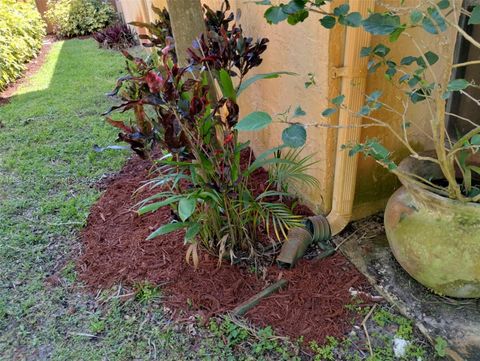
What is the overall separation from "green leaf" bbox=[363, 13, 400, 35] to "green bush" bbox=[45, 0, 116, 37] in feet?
33.8

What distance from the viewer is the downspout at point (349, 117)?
184cm

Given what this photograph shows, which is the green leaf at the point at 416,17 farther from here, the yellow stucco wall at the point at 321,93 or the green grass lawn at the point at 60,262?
the green grass lawn at the point at 60,262

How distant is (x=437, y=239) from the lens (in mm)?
1721

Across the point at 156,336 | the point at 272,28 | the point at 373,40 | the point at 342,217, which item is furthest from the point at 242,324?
→ the point at 272,28

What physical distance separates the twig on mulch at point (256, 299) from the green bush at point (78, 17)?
10043 millimetres

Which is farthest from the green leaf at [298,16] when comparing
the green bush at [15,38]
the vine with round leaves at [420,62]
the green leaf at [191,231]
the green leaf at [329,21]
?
the green bush at [15,38]

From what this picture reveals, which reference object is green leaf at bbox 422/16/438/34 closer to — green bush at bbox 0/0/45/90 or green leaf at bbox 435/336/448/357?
green leaf at bbox 435/336/448/357

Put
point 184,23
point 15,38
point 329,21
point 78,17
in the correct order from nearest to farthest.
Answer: point 329,21 < point 184,23 < point 15,38 < point 78,17

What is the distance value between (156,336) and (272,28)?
192cm

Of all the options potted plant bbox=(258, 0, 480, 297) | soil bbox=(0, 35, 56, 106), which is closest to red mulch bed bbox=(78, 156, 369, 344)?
potted plant bbox=(258, 0, 480, 297)

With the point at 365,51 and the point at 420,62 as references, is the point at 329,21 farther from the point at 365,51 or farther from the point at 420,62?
the point at 420,62

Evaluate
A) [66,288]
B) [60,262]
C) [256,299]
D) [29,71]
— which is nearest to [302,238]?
[256,299]

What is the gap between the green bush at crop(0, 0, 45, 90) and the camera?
5.86 meters

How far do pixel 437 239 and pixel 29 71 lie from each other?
7.35m
